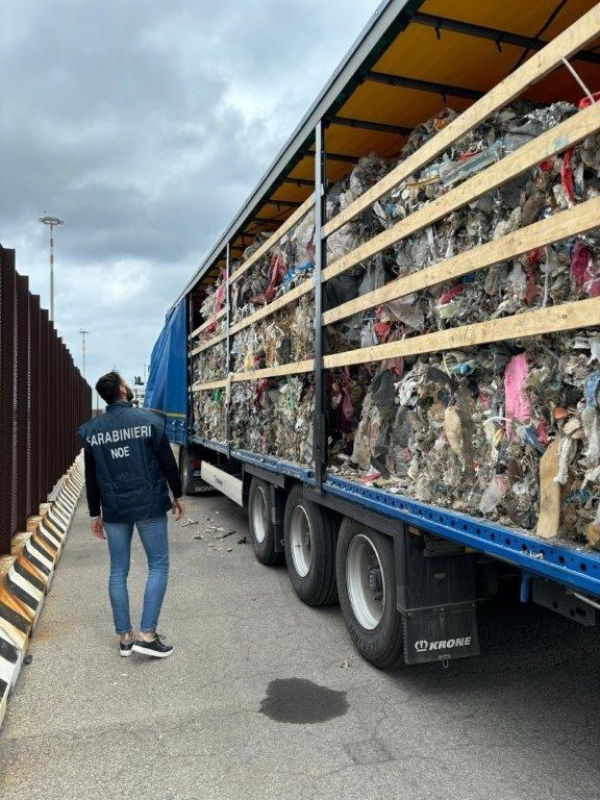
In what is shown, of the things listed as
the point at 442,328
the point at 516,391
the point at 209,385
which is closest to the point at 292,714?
the point at 516,391

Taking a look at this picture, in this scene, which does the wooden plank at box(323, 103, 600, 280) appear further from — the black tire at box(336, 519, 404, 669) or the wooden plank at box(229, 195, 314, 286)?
the black tire at box(336, 519, 404, 669)

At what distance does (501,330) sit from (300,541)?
11.4ft

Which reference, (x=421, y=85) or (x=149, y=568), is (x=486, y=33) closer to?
(x=421, y=85)

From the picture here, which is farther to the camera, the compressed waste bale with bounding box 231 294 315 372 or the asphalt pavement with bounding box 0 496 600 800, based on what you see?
the compressed waste bale with bounding box 231 294 315 372

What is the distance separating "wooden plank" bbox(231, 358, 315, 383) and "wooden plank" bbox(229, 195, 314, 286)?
1210mm

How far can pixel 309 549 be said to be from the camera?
5.50m

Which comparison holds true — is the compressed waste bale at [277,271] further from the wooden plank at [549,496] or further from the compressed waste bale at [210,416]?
the wooden plank at [549,496]

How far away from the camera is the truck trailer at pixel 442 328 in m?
2.51

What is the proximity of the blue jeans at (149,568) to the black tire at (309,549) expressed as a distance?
1.26 meters

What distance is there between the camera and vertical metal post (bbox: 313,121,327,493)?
4.74m

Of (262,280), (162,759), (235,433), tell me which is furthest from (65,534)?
(162,759)

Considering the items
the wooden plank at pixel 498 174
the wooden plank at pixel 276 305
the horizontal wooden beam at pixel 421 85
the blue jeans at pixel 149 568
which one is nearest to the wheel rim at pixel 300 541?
the blue jeans at pixel 149 568

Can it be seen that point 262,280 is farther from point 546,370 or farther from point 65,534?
point 546,370

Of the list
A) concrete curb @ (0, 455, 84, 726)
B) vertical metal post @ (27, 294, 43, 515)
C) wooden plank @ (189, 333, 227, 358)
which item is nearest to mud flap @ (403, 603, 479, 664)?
concrete curb @ (0, 455, 84, 726)
